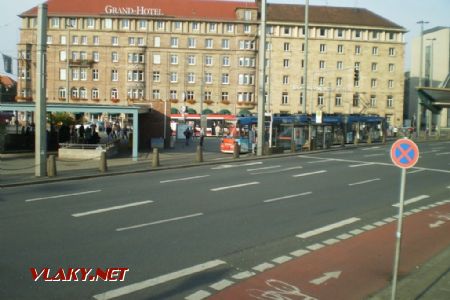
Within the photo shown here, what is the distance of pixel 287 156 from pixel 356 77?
777 centimetres

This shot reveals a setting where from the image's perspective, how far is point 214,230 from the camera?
33.8 ft

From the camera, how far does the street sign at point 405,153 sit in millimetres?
6660

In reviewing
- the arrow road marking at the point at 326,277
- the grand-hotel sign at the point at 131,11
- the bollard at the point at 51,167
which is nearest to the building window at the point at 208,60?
the grand-hotel sign at the point at 131,11

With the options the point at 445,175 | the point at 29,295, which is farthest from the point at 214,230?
the point at 445,175

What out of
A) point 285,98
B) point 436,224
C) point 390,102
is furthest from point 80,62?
point 436,224

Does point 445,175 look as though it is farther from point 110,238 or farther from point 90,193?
point 110,238

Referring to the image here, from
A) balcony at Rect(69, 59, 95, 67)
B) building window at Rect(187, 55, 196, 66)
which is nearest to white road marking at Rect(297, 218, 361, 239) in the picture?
balcony at Rect(69, 59, 95, 67)

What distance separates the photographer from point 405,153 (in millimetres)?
6758

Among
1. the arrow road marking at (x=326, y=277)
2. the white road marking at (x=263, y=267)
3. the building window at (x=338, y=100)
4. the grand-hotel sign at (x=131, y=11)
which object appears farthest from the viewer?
the building window at (x=338, y=100)

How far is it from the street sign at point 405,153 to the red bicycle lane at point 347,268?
182 centimetres

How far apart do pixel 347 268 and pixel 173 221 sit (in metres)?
4.47

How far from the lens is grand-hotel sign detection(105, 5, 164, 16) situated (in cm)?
7781

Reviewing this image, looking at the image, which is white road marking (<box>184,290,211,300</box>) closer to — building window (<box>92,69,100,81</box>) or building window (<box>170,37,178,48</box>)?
building window (<box>170,37,178,48</box>)

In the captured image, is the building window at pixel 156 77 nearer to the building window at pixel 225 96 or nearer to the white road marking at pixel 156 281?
the building window at pixel 225 96
